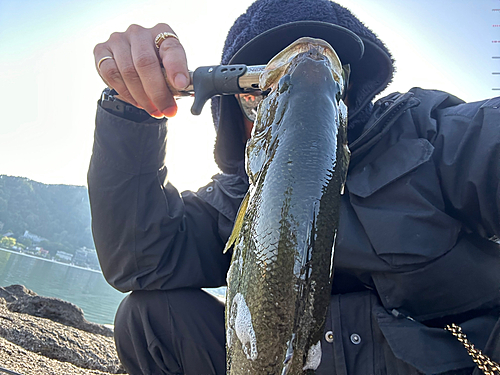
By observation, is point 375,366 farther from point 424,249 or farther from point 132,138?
point 132,138

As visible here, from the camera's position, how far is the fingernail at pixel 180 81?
1.58m

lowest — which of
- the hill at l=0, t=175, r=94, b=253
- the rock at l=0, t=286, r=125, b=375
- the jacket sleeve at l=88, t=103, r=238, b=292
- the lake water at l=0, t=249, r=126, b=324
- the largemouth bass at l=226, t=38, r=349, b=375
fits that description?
the hill at l=0, t=175, r=94, b=253

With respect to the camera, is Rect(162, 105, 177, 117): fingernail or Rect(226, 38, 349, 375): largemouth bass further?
Rect(162, 105, 177, 117): fingernail

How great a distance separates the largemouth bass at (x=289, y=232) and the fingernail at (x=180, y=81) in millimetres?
765

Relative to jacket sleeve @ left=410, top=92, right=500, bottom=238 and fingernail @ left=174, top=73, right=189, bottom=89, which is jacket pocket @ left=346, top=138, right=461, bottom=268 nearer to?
jacket sleeve @ left=410, top=92, right=500, bottom=238

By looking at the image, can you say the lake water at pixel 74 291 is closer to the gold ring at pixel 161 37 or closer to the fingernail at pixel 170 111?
the fingernail at pixel 170 111

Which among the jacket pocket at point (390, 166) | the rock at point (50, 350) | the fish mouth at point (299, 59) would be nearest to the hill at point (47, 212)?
the rock at point (50, 350)

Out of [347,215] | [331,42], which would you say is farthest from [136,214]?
[331,42]

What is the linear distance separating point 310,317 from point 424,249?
1133 millimetres

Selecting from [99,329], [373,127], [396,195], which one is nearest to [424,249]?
[396,195]

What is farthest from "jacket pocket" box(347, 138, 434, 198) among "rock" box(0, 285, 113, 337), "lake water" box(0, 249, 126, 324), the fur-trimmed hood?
"lake water" box(0, 249, 126, 324)

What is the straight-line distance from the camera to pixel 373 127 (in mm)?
1860

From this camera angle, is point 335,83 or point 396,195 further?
point 396,195

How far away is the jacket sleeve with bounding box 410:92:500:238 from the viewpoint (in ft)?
4.78
